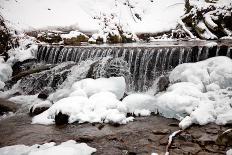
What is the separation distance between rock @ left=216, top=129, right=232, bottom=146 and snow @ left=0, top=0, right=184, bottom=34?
14.3 m

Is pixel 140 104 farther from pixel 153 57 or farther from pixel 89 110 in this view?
pixel 153 57

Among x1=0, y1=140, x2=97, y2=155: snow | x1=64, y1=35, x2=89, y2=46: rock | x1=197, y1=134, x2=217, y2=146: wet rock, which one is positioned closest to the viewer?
x1=0, y1=140, x2=97, y2=155: snow

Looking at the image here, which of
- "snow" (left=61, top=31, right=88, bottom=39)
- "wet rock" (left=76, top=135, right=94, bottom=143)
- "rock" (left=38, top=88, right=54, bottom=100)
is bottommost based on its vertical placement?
"wet rock" (left=76, top=135, right=94, bottom=143)

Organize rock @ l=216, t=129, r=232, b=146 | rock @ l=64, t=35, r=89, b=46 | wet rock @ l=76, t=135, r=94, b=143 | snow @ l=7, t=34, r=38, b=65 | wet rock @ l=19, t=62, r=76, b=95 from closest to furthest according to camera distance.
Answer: rock @ l=216, t=129, r=232, b=146 → wet rock @ l=76, t=135, r=94, b=143 → wet rock @ l=19, t=62, r=76, b=95 → snow @ l=7, t=34, r=38, b=65 → rock @ l=64, t=35, r=89, b=46

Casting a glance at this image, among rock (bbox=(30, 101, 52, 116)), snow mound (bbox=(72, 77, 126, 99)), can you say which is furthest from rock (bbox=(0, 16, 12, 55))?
snow mound (bbox=(72, 77, 126, 99))

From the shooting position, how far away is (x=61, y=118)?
8242mm

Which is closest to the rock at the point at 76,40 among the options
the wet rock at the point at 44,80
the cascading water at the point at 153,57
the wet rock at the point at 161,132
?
the wet rock at the point at 44,80

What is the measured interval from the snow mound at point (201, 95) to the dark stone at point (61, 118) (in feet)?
8.85

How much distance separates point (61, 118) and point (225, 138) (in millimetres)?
4344

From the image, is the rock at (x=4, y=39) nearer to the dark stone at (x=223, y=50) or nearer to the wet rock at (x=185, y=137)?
the dark stone at (x=223, y=50)

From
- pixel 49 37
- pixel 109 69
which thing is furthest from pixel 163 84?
pixel 49 37

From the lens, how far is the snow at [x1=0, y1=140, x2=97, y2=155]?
5754 millimetres

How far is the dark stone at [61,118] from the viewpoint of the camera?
8219 mm

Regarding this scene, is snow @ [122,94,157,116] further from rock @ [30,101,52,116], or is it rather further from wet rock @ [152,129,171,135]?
rock @ [30,101,52,116]
